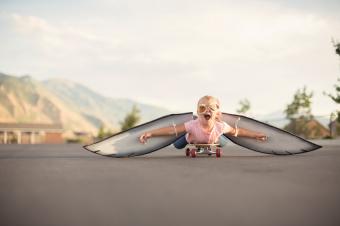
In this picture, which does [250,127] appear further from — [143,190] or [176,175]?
[143,190]

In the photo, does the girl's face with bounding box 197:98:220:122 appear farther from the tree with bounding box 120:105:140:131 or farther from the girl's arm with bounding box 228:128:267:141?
the tree with bounding box 120:105:140:131

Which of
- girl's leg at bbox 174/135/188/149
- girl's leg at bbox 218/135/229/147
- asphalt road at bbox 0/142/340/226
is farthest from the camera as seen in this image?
girl's leg at bbox 218/135/229/147

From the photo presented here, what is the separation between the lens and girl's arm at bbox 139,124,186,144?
958 centimetres

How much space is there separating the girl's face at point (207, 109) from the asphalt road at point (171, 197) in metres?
2.83

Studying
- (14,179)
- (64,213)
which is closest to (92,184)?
(14,179)

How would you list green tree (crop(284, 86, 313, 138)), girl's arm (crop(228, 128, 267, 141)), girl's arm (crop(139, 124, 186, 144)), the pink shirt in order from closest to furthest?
the pink shirt, girl's arm (crop(139, 124, 186, 144)), girl's arm (crop(228, 128, 267, 141)), green tree (crop(284, 86, 313, 138))

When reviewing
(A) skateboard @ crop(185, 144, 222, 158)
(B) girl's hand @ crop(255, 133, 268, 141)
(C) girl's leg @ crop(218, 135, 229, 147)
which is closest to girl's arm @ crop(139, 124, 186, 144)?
(A) skateboard @ crop(185, 144, 222, 158)

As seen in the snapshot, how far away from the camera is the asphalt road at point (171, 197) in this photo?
10.9 feet

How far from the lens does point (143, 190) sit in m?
4.70

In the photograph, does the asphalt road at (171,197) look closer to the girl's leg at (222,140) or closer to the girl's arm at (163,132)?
the girl's arm at (163,132)

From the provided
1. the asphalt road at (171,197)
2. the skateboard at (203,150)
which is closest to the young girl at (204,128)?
the skateboard at (203,150)

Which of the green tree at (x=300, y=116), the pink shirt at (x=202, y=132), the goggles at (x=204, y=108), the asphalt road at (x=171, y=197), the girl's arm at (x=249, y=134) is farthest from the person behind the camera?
the green tree at (x=300, y=116)

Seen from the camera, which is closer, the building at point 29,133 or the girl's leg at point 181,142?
the girl's leg at point 181,142

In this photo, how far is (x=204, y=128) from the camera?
31.0 feet
